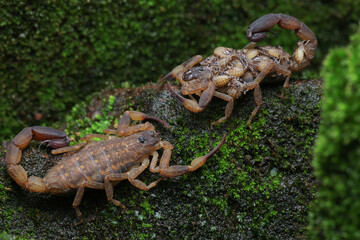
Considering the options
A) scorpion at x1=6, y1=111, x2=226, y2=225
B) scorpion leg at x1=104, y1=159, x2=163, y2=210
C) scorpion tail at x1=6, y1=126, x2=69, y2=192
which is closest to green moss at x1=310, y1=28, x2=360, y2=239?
scorpion at x1=6, y1=111, x2=226, y2=225

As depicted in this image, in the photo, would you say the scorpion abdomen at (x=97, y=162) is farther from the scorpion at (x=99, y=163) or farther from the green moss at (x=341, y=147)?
the green moss at (x=341, y=147)

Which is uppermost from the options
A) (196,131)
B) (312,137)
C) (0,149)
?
(0,149)

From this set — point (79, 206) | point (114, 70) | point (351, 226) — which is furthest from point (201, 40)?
point (351, 226)

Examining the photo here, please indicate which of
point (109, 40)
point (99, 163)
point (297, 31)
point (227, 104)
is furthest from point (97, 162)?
point (297, 31)

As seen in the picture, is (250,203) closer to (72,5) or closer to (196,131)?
(196,131)

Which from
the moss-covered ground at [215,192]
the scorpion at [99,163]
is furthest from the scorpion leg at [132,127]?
the moss-covered ground at [215,192]

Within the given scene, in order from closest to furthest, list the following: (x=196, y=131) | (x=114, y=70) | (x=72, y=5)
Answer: (x=196, y=131)
(x=72, y=5)
(x=114, y=70)

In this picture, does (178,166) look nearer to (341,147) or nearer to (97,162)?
(97,162)
